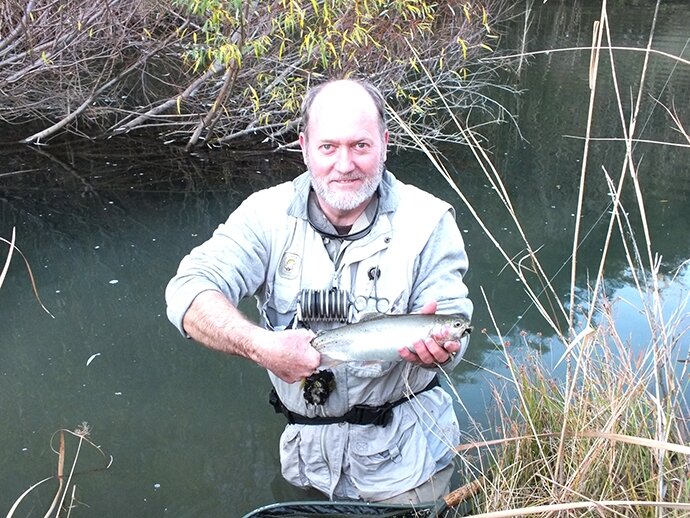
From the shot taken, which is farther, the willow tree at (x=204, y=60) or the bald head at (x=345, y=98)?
the willow tree at (x=204, y=60)

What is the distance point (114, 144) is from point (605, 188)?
440 centimetres

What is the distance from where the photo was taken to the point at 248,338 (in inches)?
84.8

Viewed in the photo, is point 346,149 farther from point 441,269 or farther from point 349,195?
point 441,269

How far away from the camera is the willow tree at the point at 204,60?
6309mm

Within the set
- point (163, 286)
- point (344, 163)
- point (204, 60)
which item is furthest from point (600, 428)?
point (204, 60)

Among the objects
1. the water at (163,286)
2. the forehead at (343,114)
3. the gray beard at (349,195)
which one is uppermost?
the forehead at (343,114)

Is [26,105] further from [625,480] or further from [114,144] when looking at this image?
[625,480]

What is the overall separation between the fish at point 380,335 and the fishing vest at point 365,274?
1.18 feet

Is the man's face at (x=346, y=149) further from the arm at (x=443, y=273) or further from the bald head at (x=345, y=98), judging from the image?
the arm at (x=443, y=273)

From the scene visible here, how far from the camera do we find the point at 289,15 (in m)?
5.68

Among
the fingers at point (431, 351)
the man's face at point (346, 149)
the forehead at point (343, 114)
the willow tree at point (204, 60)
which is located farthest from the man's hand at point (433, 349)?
the willow tree at point (204, 60)

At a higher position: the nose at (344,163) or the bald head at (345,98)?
the bald head at (345,98)

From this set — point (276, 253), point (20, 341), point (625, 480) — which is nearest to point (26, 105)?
point (20, 341)

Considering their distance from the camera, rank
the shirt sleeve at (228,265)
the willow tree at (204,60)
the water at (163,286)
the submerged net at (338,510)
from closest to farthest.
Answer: the submerged net at (338,510) → the shirt sleeve at (228,265) → the water at (163,286) → the willow tree at (204,60)
